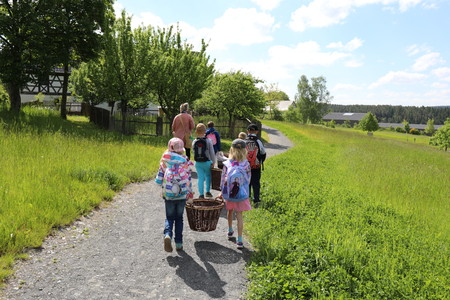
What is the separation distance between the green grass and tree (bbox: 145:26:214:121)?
25.9 feet

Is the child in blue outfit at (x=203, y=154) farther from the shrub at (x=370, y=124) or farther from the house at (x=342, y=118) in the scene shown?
the house at (x=342, y=118)

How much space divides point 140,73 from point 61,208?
14825mm

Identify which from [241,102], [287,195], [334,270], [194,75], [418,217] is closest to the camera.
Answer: [334,270]

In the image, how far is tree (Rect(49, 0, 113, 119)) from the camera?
18703mm

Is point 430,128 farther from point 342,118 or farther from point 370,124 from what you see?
point 342,118

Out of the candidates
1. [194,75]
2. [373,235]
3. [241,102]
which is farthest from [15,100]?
[373,235]

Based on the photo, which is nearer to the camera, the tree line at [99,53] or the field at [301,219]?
the field at [301,219]

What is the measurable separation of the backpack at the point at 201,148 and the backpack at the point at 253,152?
3.25 ft

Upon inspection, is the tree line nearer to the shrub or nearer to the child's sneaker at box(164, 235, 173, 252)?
the child's sneaker at box(164, 235, 173, 252)

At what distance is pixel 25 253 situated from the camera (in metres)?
4.64

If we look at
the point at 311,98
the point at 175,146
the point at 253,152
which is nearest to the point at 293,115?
the point at 311,98

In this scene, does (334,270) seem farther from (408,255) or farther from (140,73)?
(140,73)

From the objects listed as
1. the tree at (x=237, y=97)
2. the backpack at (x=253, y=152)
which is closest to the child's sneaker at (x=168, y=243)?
the backpack at (x=253, y=152)

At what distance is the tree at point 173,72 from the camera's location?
1981cm
